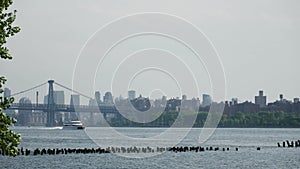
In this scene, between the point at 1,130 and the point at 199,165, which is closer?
the point at 1,130

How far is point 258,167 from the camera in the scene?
68.3 meters

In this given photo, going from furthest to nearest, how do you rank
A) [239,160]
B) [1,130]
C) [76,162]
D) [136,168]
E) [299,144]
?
[299,144]
[239,160]
[76,162]
[136,168]
[1,130]

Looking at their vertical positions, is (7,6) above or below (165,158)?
above

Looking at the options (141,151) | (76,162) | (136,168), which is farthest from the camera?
(141,151)

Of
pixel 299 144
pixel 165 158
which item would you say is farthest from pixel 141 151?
pixel 299 144

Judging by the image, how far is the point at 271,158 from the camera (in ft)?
271

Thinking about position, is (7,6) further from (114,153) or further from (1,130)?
(114,153)

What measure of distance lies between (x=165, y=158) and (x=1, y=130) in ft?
181

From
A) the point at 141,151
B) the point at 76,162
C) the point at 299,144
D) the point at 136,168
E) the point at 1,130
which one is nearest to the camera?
the point at 1,130

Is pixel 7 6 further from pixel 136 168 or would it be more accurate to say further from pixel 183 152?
pixel 183 152

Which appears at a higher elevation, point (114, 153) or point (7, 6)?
point (7, 6)

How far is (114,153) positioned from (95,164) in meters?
18.5

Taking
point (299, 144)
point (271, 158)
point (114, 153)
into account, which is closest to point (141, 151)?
point (114, 153)

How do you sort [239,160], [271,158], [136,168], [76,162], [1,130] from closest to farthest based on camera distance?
[1,130], [136,168], [76,162], [239,160], [271,158]
